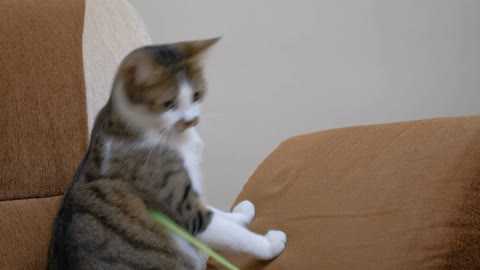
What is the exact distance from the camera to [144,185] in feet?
2.66

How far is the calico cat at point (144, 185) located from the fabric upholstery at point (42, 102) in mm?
222

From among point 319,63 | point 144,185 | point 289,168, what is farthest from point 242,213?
point 319,63

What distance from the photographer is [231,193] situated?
1.62 meters

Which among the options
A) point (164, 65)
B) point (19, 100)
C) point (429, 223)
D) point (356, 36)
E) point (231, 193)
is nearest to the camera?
point (429, 223)

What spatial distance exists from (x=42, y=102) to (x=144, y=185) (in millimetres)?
430

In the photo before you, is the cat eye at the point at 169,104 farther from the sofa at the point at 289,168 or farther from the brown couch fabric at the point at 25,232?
the brown couch fabric at the point at 25,232

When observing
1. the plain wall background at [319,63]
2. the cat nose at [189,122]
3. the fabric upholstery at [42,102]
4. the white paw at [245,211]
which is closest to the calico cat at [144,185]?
the cat nose at [189,122]

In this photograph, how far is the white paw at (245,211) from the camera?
96cm

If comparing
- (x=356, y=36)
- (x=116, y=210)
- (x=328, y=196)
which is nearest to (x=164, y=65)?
(x=116, y=210)

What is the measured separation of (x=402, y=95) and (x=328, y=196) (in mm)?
805

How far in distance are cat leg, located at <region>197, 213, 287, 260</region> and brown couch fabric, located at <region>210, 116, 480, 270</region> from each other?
2 centimetres

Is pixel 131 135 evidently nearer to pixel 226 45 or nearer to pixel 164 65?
pixel 164 65

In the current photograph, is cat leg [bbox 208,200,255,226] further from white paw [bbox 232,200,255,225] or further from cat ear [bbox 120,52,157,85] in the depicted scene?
cat ear [bbox 120,52,157,85]

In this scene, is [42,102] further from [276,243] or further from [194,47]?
[276,243]
